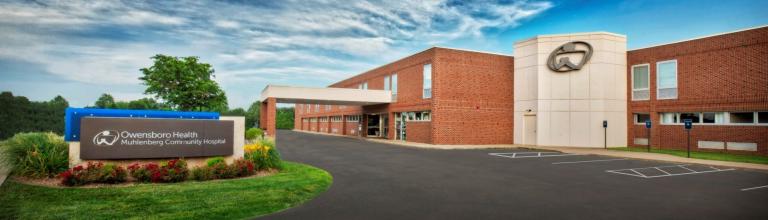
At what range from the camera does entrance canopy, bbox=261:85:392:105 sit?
92.6 ft

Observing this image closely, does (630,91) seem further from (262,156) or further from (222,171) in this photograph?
(222,171)

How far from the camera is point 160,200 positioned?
728 centimetres

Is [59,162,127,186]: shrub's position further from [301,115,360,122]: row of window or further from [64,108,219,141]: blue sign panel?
[301,115,360,122]: row of window

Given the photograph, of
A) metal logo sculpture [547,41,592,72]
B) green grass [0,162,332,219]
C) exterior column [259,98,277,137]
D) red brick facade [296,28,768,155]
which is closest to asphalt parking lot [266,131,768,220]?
green grass [0,162,332,219]

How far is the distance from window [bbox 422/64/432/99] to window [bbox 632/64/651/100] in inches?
487

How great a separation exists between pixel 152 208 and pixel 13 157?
17.5ft

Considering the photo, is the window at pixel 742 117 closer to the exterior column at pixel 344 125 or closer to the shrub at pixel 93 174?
the shrub at pixel 93 174

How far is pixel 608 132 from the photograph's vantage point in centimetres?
2416

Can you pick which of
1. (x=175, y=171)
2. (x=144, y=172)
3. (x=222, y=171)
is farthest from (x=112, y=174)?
(x=222, y=171)

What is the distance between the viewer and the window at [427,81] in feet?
→ 88.3

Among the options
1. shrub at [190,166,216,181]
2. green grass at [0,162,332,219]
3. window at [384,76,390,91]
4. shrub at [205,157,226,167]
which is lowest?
green grass at [0,162,332,219]

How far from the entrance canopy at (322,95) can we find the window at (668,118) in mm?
18409

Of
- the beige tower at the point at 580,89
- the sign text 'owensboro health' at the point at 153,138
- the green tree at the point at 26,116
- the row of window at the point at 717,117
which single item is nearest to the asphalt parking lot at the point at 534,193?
the sign text 'owensboro health' at the point at 153,138

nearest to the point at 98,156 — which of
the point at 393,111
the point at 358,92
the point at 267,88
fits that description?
the point at 267,88
